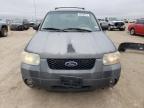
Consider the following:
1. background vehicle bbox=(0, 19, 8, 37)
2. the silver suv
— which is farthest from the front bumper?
background vehicle bbox=(0, 19, 8, 37)

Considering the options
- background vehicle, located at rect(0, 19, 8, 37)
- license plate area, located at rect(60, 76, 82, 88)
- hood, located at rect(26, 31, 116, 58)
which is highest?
hood, located at rect(26, 31, 116, 58)

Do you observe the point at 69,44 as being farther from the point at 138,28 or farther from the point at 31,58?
the point at 138,28

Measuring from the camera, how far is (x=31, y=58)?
3945mm

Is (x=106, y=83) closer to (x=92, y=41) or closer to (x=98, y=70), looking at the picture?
(x=98, y=70)

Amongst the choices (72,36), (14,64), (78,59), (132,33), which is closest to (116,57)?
(78,59)

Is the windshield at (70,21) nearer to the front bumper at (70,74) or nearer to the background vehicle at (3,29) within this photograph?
the front bumper at (70,74)

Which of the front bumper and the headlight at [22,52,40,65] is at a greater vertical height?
the headlight at [22,52,40,65]

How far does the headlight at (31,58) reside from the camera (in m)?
3.89

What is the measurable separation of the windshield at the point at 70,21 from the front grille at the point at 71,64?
1.51 m

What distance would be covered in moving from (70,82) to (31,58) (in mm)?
831

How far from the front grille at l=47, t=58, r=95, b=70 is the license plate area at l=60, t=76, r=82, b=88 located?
0.17 m

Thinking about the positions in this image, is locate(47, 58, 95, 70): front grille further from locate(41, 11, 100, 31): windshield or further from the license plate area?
locate(41, 11, 100, 31): windshield

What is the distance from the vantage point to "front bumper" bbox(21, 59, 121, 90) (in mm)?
3736

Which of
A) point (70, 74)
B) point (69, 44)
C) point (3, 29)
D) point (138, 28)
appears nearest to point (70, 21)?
point (69, 44)
